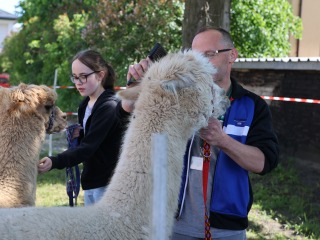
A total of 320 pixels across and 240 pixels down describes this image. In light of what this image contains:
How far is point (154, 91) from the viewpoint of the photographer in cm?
247

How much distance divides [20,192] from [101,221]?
50.8 inches

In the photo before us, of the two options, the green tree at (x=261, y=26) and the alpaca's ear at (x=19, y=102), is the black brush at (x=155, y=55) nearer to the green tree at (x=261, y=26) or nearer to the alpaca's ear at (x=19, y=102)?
the alpaca's ear at (x=19, y=102)

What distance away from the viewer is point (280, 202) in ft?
23.3

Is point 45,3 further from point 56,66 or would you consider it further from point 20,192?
point 20,192

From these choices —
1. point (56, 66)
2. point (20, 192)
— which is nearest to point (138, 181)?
point (20, 192)

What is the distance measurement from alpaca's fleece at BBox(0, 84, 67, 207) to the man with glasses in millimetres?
1024

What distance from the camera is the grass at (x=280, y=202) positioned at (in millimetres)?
6145

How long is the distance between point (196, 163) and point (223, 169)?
147mm

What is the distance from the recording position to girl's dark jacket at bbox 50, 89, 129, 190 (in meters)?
3.47

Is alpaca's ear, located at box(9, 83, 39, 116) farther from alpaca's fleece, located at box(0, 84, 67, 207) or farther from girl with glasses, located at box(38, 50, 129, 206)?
girl with glasses, located at box(38, 50, 129, 206)

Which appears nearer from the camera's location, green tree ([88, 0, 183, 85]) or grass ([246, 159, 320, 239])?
grass ([246, 159, 320, 239])

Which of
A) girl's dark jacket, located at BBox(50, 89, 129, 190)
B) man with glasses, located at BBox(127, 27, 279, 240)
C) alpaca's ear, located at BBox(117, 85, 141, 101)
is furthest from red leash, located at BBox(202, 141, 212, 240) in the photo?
girl's dark jacket, located at BBox(50, 89, 129, 190)

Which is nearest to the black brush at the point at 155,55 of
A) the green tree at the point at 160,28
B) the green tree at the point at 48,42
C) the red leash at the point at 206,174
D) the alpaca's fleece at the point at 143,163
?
the alpaca's fleece at the point at 143,163

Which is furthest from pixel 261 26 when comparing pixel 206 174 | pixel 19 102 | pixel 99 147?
pixel 206 174
